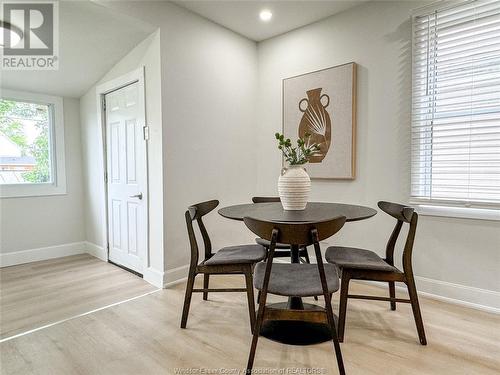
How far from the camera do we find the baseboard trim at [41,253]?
11.3 feet

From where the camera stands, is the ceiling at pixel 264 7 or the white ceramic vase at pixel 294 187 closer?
the white ceramic vase at pixel 294 187

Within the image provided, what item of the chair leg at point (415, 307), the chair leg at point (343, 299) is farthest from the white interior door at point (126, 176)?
the chair leg at point (415, 307)

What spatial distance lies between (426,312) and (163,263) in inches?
86.0

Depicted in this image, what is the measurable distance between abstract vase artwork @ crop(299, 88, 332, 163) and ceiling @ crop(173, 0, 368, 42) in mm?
718

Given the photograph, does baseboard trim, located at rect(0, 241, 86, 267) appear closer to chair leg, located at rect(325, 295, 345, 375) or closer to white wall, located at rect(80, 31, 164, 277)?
white wall, located at rect(80, 31, 164, 277)

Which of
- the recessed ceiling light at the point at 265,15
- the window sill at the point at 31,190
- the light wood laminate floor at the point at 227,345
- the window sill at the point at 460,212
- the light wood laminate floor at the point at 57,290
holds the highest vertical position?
the recessed ceiling light at the point at 265,15

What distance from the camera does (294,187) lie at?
208 cm

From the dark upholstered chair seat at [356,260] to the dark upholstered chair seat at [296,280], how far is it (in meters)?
0.09

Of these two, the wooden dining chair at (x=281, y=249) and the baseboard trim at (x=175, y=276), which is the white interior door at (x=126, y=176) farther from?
the wooden dining chair at (x=281, y=249)

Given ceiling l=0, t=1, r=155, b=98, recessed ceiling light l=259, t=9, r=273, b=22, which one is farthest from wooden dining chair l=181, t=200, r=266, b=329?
recessed ceiling light l=259, t=9, r=273, b=22

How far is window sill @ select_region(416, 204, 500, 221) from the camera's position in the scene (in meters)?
2.26

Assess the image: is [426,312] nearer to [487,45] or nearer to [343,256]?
[343,256]

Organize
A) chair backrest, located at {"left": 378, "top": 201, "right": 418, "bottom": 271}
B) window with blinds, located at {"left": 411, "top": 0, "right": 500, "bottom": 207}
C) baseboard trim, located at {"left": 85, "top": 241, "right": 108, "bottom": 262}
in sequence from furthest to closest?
baseboard trim, located at {"left": 85, "top": 241, "right": 108, "bottom": 262}
window with blinds, located at {"left": 411, "top": 0, "right": 500, "bottom": 207}
chair backrest, located at {"left": 378, "top": 201, "right": 418, "bottom": 271}

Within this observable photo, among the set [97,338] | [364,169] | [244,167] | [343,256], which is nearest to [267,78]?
[244,167]
